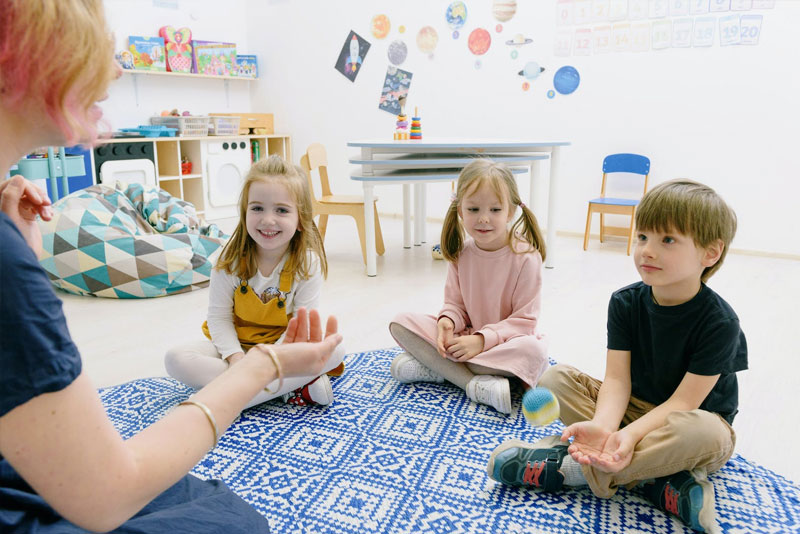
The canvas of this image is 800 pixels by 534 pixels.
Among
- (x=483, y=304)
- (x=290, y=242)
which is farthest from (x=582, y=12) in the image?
(x=290, y=242)

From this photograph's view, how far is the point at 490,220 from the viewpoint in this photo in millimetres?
1815

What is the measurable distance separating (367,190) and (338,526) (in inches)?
86.5

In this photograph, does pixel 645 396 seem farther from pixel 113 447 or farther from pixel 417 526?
pixel 113 447

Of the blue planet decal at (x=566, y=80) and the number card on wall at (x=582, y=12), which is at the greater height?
the number card on wall at (x=582, y=12)

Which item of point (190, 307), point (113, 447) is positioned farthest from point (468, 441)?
point (190, 307)

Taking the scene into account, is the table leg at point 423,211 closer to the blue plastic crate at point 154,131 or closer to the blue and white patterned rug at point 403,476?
the blue plastic crate at point 154,131

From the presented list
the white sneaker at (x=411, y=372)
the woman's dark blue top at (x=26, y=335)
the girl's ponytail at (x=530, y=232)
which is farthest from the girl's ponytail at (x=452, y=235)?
the woman's dark blue top at (x=26, y=335)

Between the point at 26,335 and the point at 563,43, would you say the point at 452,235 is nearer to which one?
the point at 26,335

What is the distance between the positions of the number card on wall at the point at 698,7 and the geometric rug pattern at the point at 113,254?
311 centimetres

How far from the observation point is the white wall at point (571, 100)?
363 centimetres

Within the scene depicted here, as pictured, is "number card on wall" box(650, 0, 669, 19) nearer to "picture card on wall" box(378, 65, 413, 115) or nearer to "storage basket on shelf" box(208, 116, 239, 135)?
"picture card on wall" box(378, 65, 413, 115)

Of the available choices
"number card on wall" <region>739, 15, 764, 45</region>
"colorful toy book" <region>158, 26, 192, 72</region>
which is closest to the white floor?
"number card on wall" <region>739, 15, 764, 45</region>

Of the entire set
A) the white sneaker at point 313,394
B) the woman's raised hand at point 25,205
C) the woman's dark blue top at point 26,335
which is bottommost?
the white sneaker at point 313,394

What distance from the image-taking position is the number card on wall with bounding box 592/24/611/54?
13.0 feet
